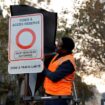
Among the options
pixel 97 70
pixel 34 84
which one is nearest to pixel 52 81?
pixel 34 84

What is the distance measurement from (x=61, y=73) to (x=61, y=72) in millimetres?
14

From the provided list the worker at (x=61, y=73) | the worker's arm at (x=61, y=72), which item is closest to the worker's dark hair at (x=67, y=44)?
the worker at (x=61, y=73)

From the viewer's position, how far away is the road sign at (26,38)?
19.5 ft

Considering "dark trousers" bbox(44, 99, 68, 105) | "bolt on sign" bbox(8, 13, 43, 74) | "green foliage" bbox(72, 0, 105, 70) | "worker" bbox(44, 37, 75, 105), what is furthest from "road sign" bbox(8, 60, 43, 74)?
"green foliage" bbox(72, 0, 105, 70)

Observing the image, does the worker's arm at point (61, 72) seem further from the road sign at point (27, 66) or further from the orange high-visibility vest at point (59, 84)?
the road sign at point (27, 66)

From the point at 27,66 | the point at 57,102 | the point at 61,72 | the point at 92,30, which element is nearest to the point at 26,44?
the point at 27,66

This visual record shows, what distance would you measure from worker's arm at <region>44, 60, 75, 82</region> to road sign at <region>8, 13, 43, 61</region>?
46cm

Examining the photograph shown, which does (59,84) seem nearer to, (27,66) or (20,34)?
(27,66)

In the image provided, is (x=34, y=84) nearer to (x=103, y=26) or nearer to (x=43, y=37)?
(x=43, y=37)

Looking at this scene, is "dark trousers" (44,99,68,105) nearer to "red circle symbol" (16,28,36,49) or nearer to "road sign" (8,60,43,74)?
"road sign" (8,60,43,74)

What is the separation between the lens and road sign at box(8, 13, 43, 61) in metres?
5.94

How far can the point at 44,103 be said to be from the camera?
6.46 m

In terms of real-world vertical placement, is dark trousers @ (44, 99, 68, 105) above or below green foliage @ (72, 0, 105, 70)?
above

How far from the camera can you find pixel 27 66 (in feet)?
19.6
